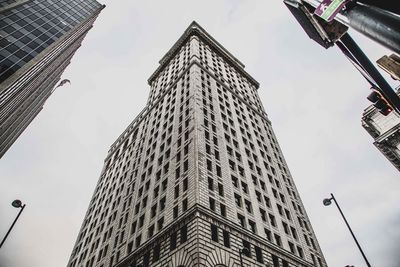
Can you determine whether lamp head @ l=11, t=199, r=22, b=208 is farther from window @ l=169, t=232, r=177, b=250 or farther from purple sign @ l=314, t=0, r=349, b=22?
purple sign @ l=314, t=0, r=349, b=22

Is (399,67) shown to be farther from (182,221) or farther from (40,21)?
Answer: (40,21)

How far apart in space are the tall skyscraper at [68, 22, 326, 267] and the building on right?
60.3 feet

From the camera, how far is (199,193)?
26781mm

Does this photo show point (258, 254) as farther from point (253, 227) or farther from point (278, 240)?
point (278, 240)

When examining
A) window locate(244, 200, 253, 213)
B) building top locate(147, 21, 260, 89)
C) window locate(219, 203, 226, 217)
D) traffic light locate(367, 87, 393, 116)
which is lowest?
traffic light locate(367, 87, 393, 116)

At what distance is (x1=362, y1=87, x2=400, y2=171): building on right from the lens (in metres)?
46.6

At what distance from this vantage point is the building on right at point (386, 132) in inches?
1836

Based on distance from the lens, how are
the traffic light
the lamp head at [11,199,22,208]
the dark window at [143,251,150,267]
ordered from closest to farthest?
the traffic light < the lamp head at [11,199,22,208] < the dark window at [143,251,150,267]

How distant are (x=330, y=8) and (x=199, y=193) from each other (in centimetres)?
2252

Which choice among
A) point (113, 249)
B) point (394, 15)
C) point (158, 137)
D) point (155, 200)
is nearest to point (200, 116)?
point (158, 137)

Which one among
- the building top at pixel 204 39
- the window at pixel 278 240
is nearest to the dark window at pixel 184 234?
the window at pixel 278 240

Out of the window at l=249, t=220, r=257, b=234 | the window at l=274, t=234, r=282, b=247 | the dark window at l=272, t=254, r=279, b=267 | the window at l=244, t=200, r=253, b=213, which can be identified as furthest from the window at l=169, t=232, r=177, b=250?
the window at l=274, t=234, r=282, b=247

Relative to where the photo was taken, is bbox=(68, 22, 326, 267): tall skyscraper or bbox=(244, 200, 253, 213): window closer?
bbox=(68, 22, 326, 267): tall skyscraper

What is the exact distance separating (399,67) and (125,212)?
121ft
